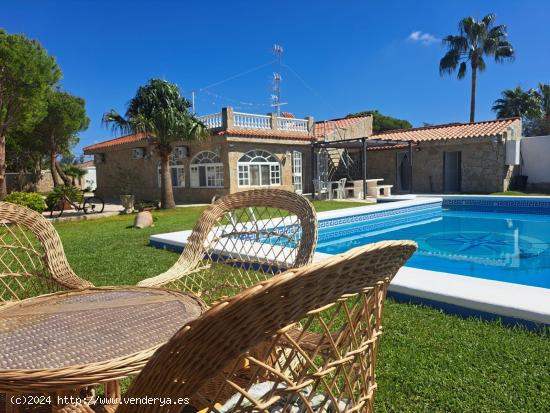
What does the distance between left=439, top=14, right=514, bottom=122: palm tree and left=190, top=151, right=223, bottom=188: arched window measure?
62.9 ft

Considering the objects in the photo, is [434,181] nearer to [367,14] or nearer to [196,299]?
[367,14]

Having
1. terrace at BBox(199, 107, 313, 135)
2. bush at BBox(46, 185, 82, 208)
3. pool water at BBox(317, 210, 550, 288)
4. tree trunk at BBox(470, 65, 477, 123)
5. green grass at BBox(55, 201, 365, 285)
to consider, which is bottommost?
pool water at BBox(317, 210, 550, 288)

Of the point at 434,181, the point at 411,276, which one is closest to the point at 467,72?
the point at 434,181

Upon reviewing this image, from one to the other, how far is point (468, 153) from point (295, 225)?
19.2 m

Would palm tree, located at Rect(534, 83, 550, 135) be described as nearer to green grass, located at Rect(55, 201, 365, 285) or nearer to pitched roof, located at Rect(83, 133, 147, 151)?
pitched roof, located at Rect(83, 133, 147, 151)

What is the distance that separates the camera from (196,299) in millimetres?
2227

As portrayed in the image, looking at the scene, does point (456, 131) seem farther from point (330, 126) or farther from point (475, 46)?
point (475, 46)

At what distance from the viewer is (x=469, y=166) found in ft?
65.6

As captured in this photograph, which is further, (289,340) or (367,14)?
(367,14)

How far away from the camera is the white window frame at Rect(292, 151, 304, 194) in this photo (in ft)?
69.2

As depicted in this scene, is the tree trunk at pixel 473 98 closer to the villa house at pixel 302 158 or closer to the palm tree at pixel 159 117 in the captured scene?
the villa house at pixel 302 158

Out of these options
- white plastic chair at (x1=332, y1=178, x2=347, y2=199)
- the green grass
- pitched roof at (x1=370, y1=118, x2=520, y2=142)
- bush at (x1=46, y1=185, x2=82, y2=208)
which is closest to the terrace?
white plastic chair at (x1=332, y1=178, x2=347, y2=199)

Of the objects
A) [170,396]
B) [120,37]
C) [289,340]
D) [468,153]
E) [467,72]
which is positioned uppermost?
[120,37]

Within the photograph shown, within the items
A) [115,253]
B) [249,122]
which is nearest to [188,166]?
[249,122]
